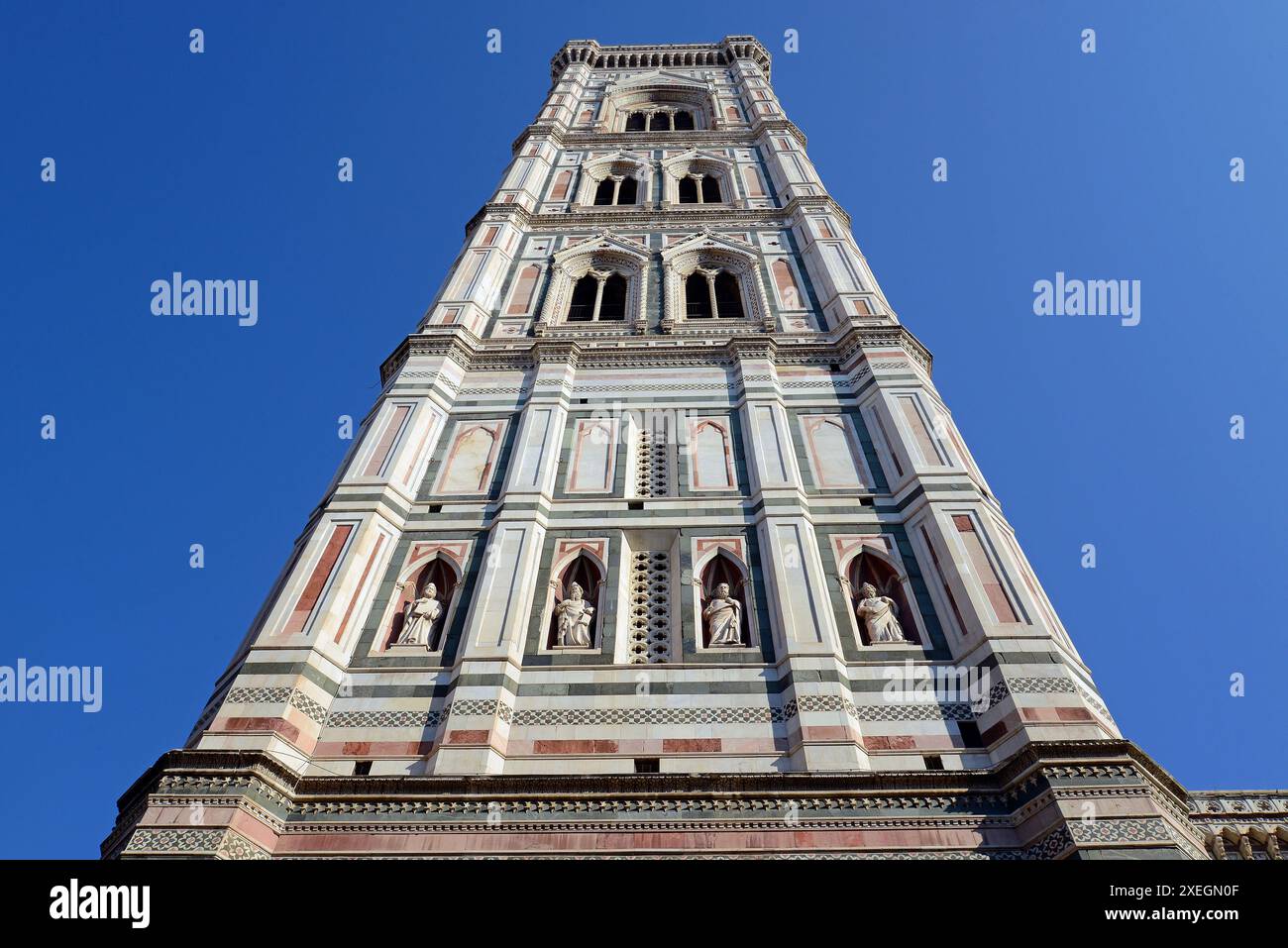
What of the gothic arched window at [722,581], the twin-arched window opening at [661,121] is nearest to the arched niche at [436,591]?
the gothic arched window at [722,581]

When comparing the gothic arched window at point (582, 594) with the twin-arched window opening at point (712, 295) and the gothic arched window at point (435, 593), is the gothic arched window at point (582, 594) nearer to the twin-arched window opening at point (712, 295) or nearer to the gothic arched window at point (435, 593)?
the gothic arched window at point (435, 593)

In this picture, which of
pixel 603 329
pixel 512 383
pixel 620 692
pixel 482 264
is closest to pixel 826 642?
pixel 620 692

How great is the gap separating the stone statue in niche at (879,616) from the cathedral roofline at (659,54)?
21883 mm

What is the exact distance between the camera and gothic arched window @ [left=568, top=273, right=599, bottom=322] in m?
14.1

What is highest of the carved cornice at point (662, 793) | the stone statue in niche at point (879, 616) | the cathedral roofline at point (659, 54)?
the cathedral roofline at point (659, 54)

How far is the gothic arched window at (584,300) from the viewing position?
46.4 feet

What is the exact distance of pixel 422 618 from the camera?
8.12 m

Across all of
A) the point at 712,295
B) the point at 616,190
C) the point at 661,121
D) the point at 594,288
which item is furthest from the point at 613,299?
the point at 661,121

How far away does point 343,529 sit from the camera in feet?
29.0

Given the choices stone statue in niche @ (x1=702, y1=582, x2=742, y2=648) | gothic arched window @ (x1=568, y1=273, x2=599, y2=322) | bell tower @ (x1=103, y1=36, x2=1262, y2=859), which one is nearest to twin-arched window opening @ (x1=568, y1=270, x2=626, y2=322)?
gothic arched window @ (x1=568, y1=273, x2=599, y2=322)

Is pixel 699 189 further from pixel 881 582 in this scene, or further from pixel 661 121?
pixel 881 582

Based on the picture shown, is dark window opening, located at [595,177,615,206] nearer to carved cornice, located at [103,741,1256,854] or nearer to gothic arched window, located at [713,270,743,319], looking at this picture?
gothic arched window, located at [713,270,743,319]
